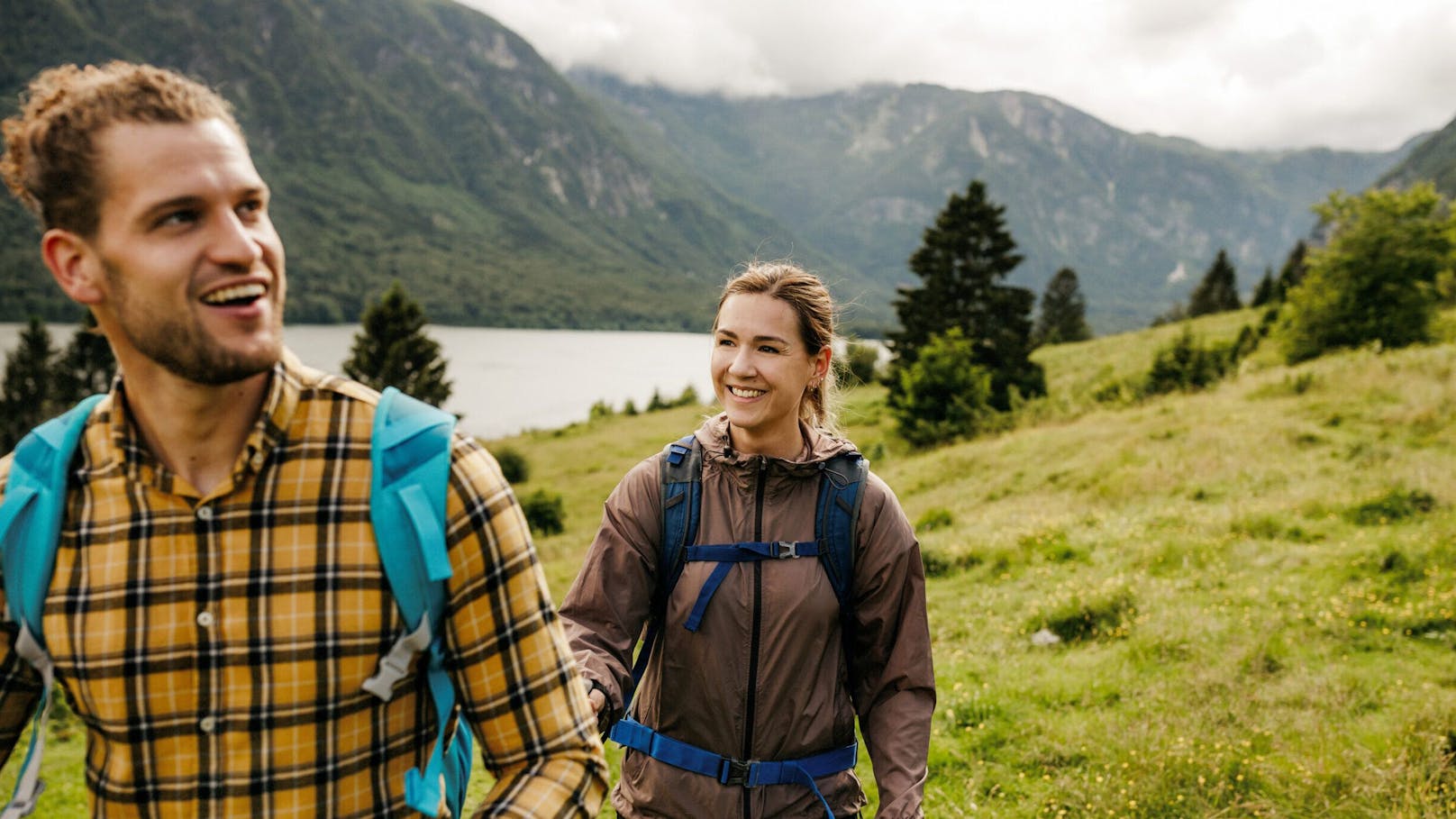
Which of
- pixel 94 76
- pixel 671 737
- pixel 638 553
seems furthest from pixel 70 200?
pixel 671 737

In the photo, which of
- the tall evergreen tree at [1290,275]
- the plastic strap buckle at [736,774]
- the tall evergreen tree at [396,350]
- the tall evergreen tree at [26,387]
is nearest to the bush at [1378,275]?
the tall evergreen tree at [1290,275]

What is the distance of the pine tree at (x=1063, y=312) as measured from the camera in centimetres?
6316

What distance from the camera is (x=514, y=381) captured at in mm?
70188

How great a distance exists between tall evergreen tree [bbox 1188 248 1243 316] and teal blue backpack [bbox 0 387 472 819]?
6967 centimetres

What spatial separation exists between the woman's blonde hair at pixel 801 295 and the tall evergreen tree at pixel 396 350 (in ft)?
138

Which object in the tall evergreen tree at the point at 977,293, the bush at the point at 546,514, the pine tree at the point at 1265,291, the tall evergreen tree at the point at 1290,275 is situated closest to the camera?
the bush at the point at 546,514

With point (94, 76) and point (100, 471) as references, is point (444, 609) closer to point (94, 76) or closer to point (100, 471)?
point (100, 471)

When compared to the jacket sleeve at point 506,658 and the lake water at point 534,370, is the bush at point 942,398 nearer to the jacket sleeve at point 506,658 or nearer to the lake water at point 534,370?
the jacket sleeve at point 506,658

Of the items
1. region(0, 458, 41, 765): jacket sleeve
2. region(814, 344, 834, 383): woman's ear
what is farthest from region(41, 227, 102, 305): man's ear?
region(814, 344, 834, 383): woman's ear

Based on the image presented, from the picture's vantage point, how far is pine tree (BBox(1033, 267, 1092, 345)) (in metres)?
63.2

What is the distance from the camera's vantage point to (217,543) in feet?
4.83

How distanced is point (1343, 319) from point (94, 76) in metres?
29.0

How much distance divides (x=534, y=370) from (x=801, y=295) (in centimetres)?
7876

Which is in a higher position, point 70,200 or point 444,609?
point 70,200
